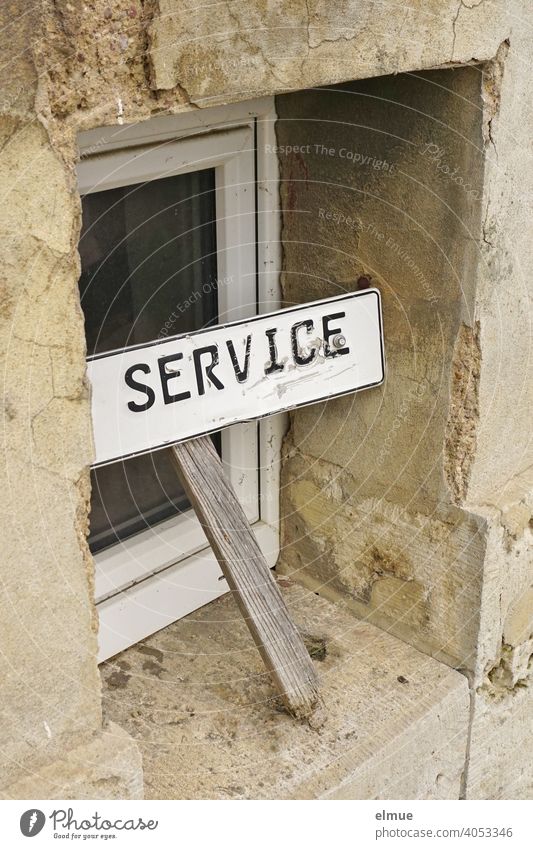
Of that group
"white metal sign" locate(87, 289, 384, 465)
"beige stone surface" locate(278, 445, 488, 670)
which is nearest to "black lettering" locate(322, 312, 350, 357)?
"white metal sign" locate(87, 289, 384, 465)

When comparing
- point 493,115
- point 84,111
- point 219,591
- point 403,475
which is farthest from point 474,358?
point 84,111

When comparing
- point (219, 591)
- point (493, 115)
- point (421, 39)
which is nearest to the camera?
point (421, 39)

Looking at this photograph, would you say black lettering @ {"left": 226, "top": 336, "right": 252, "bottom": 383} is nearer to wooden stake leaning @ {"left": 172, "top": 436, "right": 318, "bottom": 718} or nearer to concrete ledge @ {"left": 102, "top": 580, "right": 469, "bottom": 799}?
wooden stake leaning @ {"left": 172, "top": 436, "right": 318, "bottom": 718}

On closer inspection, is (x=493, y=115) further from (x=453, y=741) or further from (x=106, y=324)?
(x=453, y=741)

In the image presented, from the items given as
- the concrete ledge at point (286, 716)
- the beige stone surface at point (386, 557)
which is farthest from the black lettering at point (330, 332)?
the concrete ledge at point (286, 716)

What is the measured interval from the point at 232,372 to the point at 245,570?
0.41m

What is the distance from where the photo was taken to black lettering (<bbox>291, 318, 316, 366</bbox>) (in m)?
1.99

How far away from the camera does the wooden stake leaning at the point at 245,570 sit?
195 centimetres

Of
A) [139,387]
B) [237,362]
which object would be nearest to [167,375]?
[139,387]

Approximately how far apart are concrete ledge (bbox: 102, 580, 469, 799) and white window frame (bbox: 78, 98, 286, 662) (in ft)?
0.29

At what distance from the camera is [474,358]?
2.09 meters

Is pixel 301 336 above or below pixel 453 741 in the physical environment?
above

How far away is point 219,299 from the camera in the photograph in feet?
7.30

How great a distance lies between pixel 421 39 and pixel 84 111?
74 centimetres
